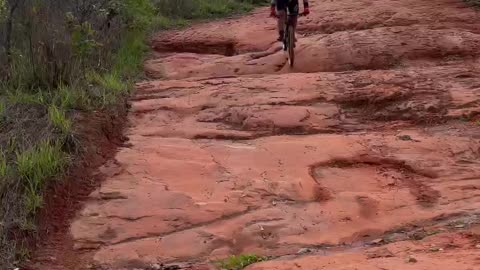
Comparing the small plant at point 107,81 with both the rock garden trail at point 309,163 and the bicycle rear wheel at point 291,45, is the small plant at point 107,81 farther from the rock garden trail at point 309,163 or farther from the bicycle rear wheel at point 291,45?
the bicycle rear wheel at point 291,45

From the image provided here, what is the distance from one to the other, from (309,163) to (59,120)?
2260 mm

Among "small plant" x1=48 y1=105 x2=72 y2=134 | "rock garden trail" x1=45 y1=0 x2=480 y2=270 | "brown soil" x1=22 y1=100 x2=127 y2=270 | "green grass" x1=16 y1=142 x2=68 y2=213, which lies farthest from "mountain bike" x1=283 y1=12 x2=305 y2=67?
"green grass" x1=16 y1=142 x2=68 y2=213

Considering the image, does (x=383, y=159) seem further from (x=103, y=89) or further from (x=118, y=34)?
(x=118, y=34)

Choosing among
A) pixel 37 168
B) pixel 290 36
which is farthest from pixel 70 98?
pixel 290 36

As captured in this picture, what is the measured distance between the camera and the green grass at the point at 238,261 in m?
4.23

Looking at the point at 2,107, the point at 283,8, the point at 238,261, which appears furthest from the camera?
the point at 283,8

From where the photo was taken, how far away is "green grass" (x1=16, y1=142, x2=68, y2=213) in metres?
4.82

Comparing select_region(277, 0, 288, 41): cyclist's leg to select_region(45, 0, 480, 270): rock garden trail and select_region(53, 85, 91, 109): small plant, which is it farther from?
select_region(53, 85, 91, 109): small plant

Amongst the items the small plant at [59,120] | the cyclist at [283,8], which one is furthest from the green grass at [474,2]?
the small plant at [59,120]

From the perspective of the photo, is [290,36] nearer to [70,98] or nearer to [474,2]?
[70,98]

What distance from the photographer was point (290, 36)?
9.14 m

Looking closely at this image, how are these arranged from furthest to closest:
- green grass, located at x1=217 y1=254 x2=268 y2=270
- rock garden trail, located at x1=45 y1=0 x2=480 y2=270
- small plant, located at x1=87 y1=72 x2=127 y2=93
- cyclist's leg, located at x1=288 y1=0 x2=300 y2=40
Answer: cyclist's leg, located at x1=288 y1=0 x2=300 y2=40
small plant, located at x1=87 y1=72 x2=127 y2=93
rock garden trail, located at x1=45 y1=0 x2=480 y2=270
green grass, located at x1=217 y1=254 x2=268 y2=270

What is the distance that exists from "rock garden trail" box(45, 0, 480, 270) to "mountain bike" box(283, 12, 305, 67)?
21cm

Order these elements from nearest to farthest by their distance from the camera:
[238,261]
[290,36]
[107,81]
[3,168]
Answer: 1. [238,261]
2. [3,168]
3. [107,81]
4. [290,36]
